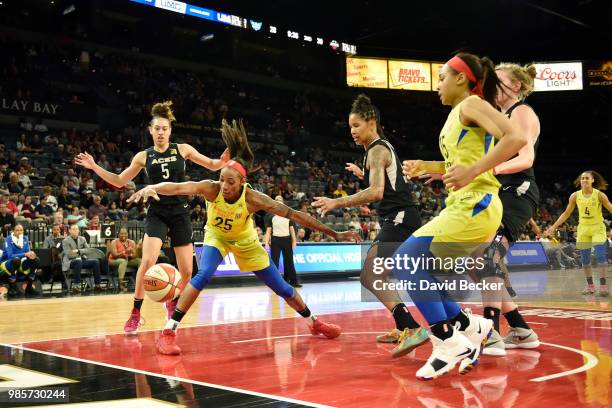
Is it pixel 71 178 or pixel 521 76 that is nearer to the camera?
pixel 521 76

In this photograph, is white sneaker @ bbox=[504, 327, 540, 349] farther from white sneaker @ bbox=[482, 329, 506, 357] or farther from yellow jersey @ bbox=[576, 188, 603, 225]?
yellow jersey @ bbox=[576, 188, 603, 225]

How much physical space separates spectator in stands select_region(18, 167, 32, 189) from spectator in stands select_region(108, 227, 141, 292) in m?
4.55

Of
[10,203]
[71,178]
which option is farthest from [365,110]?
[71,178]

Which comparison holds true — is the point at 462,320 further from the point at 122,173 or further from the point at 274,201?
the point at 122,173

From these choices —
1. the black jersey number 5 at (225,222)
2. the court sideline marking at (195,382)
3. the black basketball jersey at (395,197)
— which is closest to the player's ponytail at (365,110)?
the black basketball jersey at (395,197)

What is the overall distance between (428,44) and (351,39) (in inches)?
213

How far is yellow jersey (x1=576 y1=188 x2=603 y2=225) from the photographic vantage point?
35.8ft

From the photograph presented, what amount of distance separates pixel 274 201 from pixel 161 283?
62.3 inches

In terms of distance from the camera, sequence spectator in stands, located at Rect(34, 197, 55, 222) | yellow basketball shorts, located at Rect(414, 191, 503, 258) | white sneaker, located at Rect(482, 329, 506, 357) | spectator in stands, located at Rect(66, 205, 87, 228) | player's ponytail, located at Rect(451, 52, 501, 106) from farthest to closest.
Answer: spectator in stands, located at Rect(34, 197, 55, 222), spectator in stands, located at Rect(66, 205, 87, 228), white sneaker, located at Rect(482, 329, 506, 357), player's ponytail, located at Rect(451, 52, 501, 106), yellow basketball shorts, located at Rect(414, 191, 503, 258)

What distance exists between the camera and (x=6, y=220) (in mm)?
13266

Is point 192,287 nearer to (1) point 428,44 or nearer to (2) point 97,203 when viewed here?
(2) point 97,203

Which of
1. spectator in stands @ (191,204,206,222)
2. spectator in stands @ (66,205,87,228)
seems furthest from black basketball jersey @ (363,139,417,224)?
spectator in stands @ (191,204,206,222)

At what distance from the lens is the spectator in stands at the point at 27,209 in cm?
1455

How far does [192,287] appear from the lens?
18.8 ft
